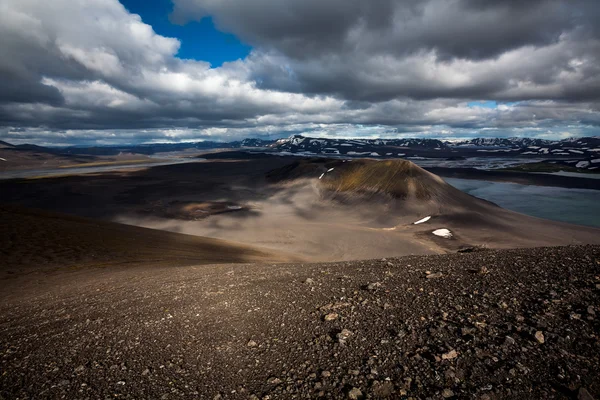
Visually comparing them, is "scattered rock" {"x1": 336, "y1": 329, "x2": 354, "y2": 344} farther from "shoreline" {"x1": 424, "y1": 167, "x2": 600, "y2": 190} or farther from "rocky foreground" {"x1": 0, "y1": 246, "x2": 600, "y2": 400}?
"shoreline" {"x1": 424, "y1": 167, "x2": 600, "y2": 190}

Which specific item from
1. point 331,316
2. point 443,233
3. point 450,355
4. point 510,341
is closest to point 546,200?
point 443,233

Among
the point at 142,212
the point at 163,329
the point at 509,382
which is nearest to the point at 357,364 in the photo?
the point at 509,382

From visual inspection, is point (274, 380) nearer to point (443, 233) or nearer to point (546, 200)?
point (443, 233)

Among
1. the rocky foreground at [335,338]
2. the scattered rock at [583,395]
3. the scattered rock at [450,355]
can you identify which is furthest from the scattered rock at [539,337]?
the scattered rock at [450,355]

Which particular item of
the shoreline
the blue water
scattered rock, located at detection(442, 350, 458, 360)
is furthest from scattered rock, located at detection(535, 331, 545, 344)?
the shoreline

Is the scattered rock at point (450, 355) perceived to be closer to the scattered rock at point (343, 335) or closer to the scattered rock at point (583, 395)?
the scattered rock at point (583, 395)
